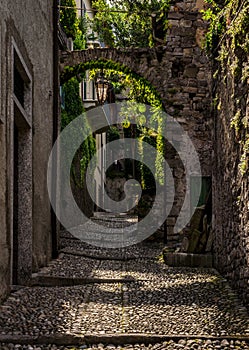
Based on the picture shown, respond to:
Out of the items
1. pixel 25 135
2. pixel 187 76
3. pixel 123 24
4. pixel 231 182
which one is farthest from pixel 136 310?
pixel 123 24

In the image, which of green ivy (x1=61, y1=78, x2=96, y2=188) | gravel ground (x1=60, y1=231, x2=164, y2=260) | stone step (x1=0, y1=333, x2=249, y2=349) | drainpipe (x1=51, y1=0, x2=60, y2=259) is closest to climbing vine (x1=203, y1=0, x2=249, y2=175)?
stone step (x1=0, y1=333, x2=249, y2=349)

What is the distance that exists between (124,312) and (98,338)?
0.89 metres

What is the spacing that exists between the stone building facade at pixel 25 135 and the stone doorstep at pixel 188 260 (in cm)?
168

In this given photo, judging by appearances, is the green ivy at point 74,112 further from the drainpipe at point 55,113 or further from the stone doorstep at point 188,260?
the stone doorstep at point 188,260

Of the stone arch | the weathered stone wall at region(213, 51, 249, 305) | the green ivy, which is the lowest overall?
the weathered stone wall at region(213, 51, 249, 305)

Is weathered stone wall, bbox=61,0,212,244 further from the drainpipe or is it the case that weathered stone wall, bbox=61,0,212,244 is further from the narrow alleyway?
the narrow alleyway

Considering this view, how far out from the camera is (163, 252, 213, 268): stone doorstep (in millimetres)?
8094

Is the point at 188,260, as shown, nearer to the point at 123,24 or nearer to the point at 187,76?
the point at 187,76

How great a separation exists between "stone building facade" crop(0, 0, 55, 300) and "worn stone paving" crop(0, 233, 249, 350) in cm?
43

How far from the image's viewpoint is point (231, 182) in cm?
605

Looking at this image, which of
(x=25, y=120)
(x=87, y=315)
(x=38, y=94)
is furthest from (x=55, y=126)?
(x=87, y=315)

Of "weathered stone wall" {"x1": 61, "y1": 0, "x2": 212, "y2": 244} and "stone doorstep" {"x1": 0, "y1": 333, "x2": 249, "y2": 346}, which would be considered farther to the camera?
"weathered stone wall" {"x1": 61, "y1": 0, "x2": 212, "y2": 244}

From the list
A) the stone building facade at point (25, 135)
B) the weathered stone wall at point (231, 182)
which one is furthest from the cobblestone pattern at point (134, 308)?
the stone building facade at point (25, 135)

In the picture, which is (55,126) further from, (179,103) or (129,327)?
(129,327)
